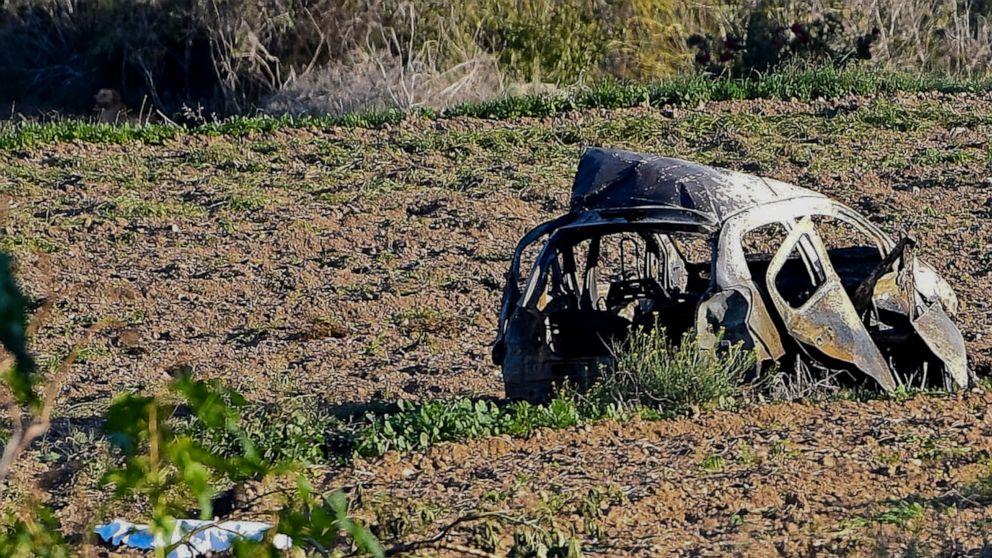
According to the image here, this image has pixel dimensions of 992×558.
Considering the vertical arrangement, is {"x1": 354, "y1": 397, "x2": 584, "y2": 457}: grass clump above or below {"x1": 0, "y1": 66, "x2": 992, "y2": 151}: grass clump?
above

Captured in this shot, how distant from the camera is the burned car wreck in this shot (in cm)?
869

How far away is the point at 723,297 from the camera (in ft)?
28.3

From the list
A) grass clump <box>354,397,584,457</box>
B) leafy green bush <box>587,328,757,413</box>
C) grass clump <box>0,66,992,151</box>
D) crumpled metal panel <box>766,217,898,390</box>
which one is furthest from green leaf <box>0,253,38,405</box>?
grass clump <box>0,66,992,151</box>

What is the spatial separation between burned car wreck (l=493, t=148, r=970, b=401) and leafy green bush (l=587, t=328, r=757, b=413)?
10 cm

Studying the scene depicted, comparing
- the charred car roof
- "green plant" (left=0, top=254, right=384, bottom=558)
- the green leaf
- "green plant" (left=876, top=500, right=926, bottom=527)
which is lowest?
"green plant" (left=876, top=500, right=926, bottom=527)

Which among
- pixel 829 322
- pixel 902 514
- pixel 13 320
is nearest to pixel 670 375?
pixel 829 322

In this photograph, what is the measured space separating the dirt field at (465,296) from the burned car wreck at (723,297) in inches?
18.1

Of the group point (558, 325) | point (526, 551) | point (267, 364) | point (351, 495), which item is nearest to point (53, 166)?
point (267, 364)

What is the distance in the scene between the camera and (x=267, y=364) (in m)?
11.5

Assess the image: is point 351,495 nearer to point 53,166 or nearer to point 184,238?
point 184,238

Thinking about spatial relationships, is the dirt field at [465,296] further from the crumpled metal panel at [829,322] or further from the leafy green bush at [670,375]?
the crumpled metal panel at [829,322]

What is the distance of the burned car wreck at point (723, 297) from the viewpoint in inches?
342

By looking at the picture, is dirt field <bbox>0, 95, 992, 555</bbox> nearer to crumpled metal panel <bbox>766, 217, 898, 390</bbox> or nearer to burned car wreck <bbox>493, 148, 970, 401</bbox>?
crumpled metal panel <bbox>766, 217, 898, 390</bbox>

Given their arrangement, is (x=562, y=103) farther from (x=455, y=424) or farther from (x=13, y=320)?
(x=13, y=320)
